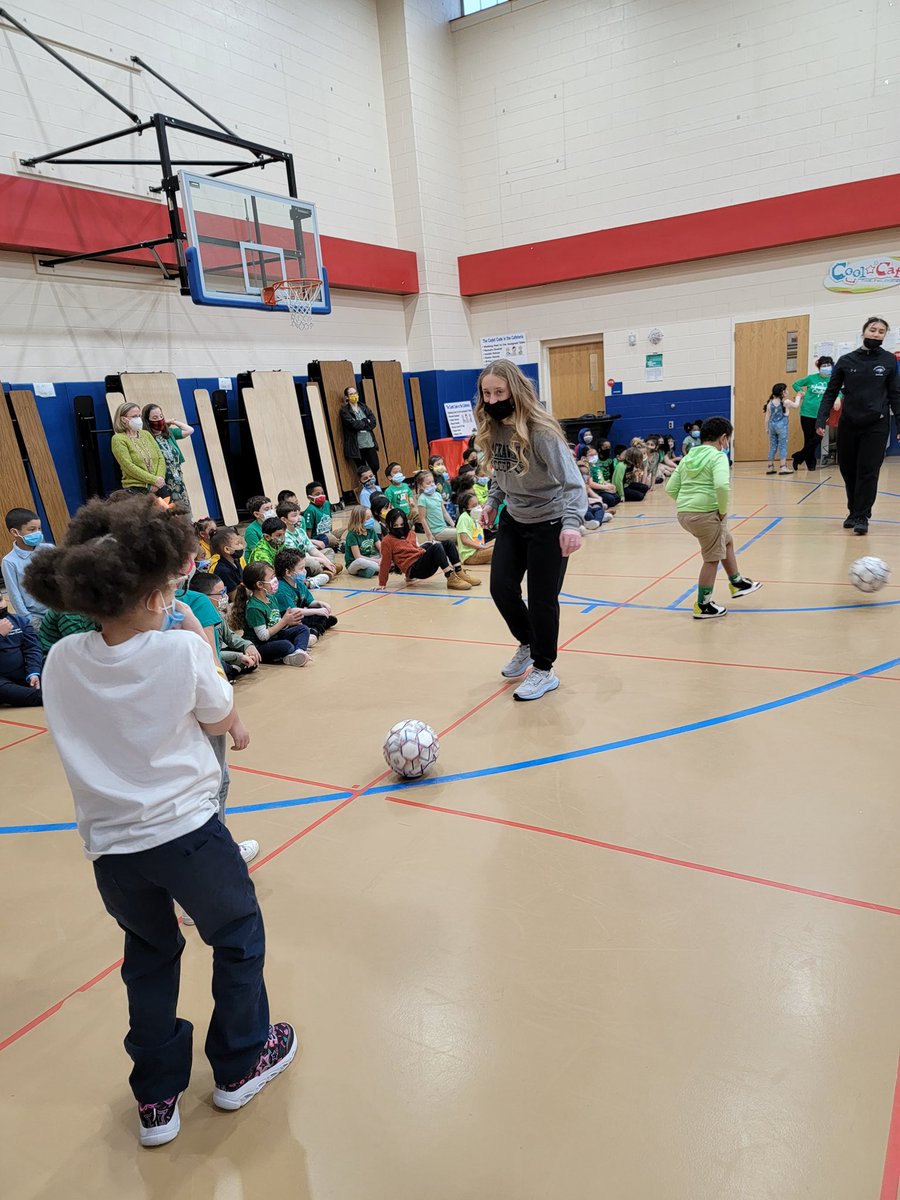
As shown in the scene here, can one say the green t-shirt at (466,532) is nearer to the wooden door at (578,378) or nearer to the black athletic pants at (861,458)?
the black athletic pants at (861,458)

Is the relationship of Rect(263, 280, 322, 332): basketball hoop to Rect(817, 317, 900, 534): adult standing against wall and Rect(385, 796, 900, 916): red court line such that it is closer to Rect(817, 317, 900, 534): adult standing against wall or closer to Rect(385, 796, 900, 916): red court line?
Rect(817, 317, 900, 534): adult standing against wall

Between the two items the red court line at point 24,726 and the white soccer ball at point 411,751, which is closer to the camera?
the white soccer ball at point 411,751

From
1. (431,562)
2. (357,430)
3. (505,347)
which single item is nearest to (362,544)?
(431,562)

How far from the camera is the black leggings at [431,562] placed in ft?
23.2

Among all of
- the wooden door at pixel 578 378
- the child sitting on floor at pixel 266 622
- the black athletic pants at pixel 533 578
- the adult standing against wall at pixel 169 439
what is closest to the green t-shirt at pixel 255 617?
the child sitting on floor at pixel 266 622

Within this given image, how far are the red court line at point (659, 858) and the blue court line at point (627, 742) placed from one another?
0.56 ft

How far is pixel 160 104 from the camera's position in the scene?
32.7 ft

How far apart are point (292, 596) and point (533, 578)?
2.47m

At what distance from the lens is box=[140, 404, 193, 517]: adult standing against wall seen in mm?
8289

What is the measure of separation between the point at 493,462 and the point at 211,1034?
3.00m

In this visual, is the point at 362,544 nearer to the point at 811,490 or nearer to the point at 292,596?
the point at 292,596

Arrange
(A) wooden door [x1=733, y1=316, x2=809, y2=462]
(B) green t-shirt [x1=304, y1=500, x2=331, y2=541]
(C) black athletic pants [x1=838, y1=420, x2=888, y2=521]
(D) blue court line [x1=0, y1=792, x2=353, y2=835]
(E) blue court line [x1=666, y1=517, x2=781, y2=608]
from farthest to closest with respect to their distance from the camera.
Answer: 1. (A) wooden door [x1=733, y1=316, x2=809, y2=462]
2. (B) green t-shirt [x1=304, y1=500, x2=331, y2=541]
3. (C) black athletic pants [x1=838, y1=420, x2=888, y2=521]
4. (E) blue court line [x1=666, y1=517, x2=781, y2=608]
5. (D) blue court line [x1=0, y1=792, x2=353, y2=835]

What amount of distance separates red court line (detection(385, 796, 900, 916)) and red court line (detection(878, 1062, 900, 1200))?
748 millimetres

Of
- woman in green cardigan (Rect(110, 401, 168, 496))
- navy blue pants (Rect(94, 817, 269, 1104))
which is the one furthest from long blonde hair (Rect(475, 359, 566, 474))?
woman in green cardigan (Rect(110, 401, 168, 496))
